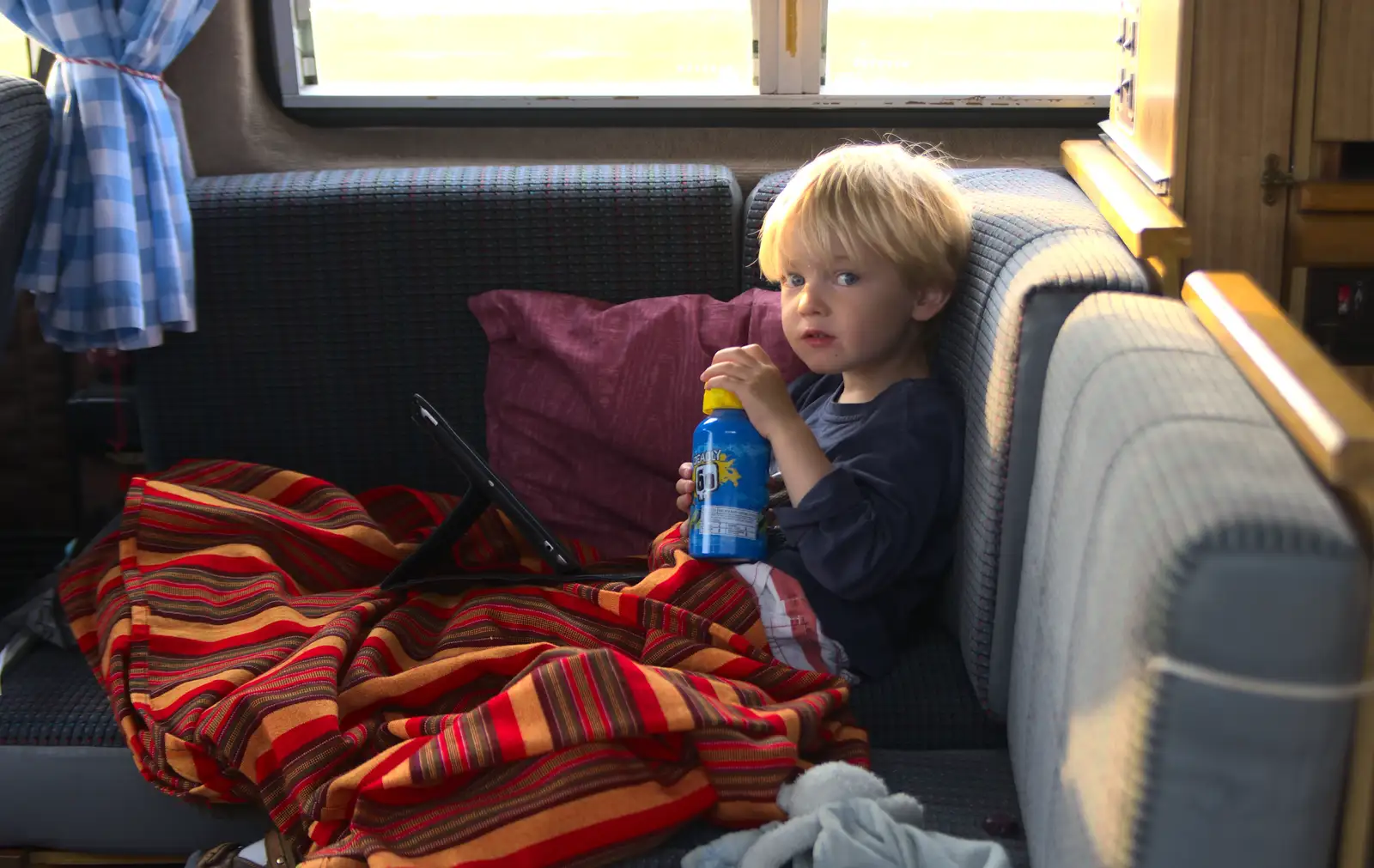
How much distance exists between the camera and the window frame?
2.27 metres

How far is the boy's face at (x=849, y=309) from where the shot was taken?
151 cm

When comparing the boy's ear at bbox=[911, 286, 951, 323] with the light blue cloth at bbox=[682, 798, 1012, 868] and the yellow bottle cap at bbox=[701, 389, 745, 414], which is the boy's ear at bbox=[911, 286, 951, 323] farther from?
the light blue cloth at bbox=[682, 798, 1012, 868]

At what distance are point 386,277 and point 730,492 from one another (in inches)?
29.0

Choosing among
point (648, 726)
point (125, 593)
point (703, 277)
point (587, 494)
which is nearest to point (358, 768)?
point (648, 726)

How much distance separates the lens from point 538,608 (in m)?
1.52

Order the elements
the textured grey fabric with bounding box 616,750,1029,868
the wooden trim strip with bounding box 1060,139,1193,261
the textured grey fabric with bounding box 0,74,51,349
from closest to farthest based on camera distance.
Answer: the textured grey fabric with bounding box 616,750,1029,868, the wooden trim strip with bounding box 1060,139,1193,261, the textured grey fabric with bounding box 0,74,51,349

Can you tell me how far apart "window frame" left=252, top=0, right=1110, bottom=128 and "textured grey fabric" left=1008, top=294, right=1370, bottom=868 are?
137 centimetres

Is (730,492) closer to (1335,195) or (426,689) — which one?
(426,689)

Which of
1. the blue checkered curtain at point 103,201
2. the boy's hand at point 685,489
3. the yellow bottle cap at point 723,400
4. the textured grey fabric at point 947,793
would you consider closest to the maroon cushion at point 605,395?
the boy's hand at point 685,489

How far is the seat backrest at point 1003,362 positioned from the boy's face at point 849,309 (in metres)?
0.07

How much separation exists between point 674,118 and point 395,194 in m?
0.57

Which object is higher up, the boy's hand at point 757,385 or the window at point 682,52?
the window at point 682,52

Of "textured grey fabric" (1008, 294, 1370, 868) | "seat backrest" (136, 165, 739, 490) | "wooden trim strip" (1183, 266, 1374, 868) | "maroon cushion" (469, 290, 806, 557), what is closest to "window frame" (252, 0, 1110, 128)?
"seat backrest" (136, 165, 739, 490)

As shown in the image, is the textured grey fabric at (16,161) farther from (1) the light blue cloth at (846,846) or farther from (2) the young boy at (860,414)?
(1) the light blue cloth at (846,846)
